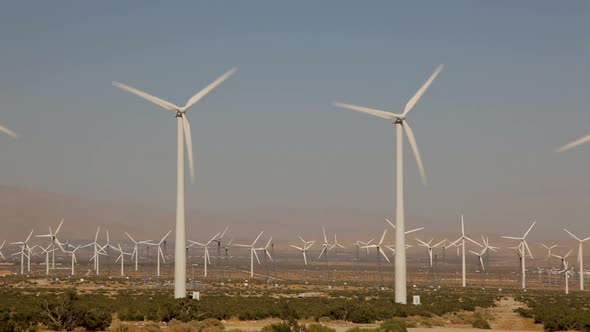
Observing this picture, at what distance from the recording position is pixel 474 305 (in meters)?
73.6

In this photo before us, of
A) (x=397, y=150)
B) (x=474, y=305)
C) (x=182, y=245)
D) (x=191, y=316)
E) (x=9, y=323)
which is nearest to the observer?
(x=9, y=323)

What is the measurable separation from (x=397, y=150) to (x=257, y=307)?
1538cm

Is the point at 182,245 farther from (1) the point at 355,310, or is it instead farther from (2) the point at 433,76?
(2) the point at 433,76

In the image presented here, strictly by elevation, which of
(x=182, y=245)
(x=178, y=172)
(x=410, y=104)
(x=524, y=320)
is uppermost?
(x=410, y=104)

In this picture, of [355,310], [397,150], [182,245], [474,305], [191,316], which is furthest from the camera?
[474,305]

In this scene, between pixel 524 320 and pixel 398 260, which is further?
pixel 398 260

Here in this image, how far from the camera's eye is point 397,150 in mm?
68000

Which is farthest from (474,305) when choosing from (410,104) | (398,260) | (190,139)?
(190,139)

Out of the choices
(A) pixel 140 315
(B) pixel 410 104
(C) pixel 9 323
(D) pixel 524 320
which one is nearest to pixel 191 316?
(A) pixel 140 315

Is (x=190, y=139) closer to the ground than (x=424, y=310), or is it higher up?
higher up

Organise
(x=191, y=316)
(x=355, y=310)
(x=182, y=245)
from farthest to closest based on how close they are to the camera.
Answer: (x=182, y=245) < (x=355, y=310) < (x=191, y=316)

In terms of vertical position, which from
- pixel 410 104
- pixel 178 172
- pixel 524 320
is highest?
pixel 410 104

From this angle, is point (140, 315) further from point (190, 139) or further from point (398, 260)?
point (398, 260)

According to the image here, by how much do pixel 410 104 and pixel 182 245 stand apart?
2053cm
